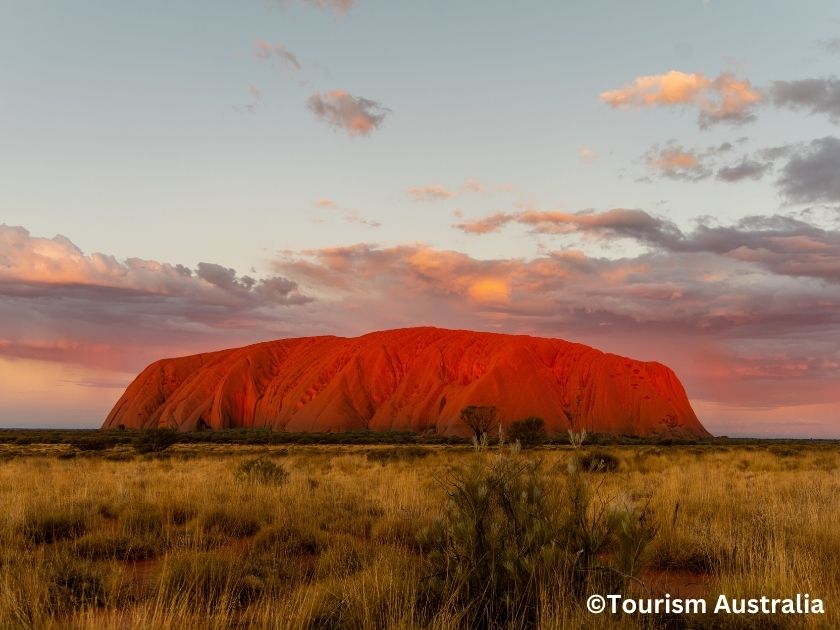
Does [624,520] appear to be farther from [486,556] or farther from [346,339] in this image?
[346,339]

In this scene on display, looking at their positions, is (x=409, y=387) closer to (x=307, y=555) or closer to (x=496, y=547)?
(x=307, y=555)

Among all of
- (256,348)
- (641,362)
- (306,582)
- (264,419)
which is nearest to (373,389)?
(264,419)

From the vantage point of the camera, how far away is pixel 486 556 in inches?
204

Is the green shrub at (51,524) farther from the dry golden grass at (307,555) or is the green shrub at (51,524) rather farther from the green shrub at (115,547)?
the green shrub at (115,547)

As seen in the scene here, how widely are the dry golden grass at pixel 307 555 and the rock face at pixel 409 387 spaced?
6358 cm

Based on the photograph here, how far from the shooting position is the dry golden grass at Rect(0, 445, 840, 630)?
15.5ft

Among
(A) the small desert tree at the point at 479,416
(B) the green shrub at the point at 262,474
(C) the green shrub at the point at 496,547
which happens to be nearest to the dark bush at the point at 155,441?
(B) the green shrub at the point at 262,474

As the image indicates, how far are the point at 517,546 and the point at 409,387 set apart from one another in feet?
274

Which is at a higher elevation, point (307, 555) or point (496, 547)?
point (496, 547)

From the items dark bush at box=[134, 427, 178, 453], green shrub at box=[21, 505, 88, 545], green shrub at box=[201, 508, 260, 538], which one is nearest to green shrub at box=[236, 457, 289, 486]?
green shrub at box=[201, 508, 260, 538]

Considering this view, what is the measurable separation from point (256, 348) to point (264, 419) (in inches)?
703

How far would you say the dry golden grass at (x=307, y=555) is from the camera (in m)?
4.71

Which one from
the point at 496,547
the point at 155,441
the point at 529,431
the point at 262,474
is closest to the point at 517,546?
the point at 496,547

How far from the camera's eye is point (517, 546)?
5.37m
